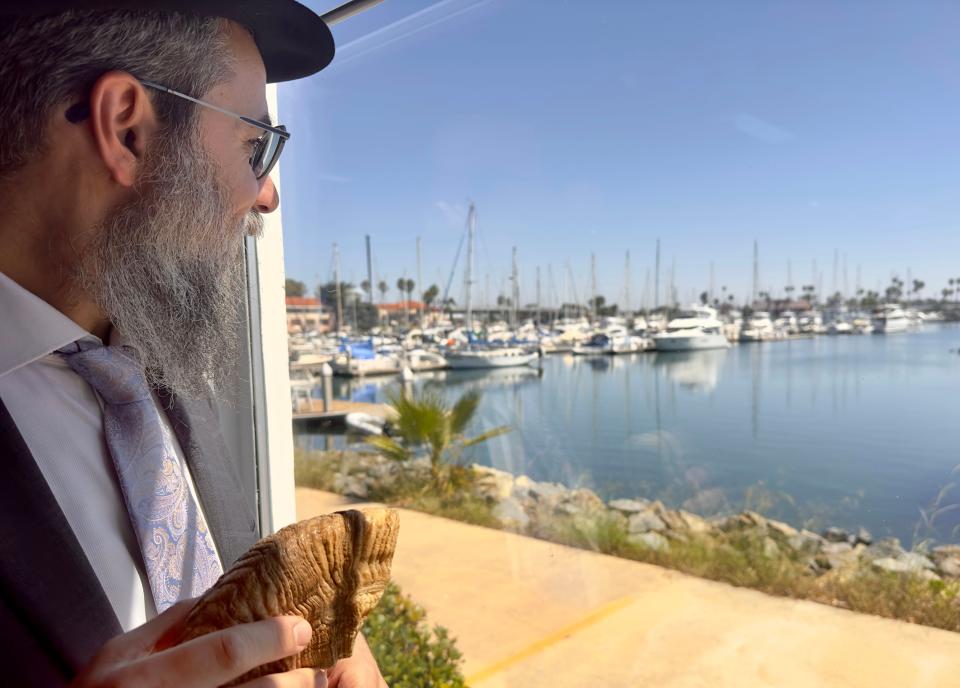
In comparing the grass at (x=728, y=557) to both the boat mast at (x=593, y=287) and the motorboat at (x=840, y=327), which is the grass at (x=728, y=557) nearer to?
the motorboat at (x=840, y=327)

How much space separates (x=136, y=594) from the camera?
605 mm

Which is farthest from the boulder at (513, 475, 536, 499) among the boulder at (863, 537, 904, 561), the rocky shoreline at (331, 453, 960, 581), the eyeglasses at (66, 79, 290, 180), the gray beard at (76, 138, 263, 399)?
the eyeglasses at (66, 79, 290, 180)

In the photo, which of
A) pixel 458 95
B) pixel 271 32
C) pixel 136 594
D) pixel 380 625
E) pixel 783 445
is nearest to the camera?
pixel 136 594

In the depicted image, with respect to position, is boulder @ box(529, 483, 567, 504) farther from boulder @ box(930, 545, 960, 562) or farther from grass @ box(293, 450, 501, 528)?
boulder @ box(930, 545, 960, 562)

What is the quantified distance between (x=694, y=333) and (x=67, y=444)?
172 cm

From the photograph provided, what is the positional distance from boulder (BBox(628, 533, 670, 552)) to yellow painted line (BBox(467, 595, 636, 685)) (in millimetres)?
211

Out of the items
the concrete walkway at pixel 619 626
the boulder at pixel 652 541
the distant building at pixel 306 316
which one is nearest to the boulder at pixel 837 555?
the concrete walkway at pixel 619 626

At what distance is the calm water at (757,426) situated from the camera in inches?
47.1

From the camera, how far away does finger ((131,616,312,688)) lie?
14.4 inches

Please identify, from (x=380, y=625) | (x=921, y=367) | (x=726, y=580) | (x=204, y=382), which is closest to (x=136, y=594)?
(x=204, y=382)

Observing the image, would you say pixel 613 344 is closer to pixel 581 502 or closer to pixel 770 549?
pixel 581 502

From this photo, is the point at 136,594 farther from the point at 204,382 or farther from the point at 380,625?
the point at 380,625

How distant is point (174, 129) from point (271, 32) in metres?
0.19

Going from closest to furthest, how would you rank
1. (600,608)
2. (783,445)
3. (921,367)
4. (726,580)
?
(921,367), (783,445), (726,580), (600,608)
